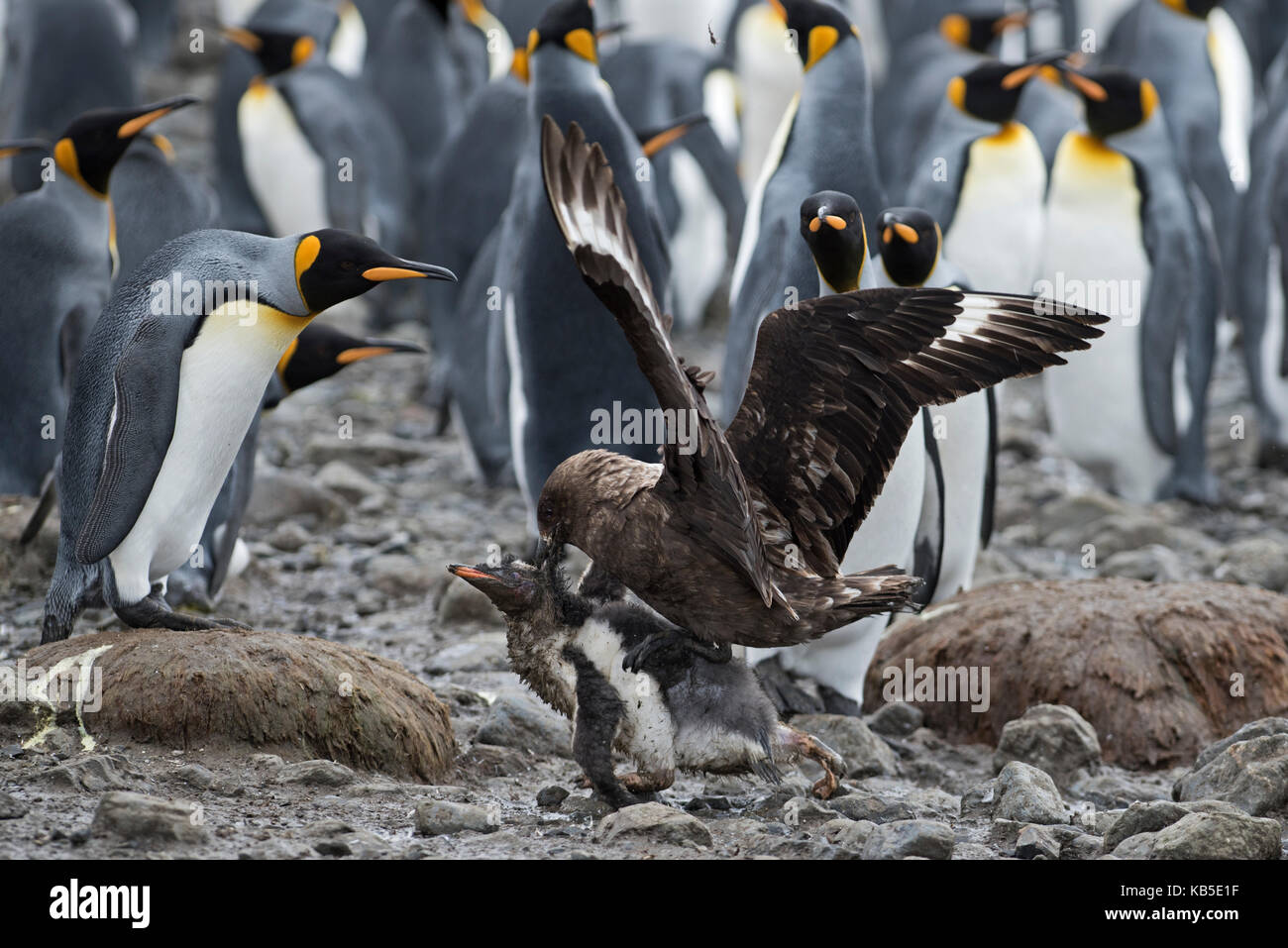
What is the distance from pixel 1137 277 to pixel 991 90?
1159mm

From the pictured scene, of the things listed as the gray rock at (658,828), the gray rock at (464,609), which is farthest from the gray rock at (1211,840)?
the gray rock at (464,609)

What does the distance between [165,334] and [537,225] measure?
2.18 metres

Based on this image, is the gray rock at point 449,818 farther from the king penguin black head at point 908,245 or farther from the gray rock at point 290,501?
the gray rock at point 290,501

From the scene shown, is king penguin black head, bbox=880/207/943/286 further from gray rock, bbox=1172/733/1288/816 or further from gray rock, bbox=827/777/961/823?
gray rock, bbox=1172/733/1288/816

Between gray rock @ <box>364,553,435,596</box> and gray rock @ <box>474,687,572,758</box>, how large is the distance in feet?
5.34

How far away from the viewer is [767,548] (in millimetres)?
3727

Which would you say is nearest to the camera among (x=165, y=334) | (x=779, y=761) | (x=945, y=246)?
(x=779, y=761)

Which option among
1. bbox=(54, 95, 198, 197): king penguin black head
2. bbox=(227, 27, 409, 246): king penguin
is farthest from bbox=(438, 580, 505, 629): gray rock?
bbox=(227, 27, 409, 246): king penguin

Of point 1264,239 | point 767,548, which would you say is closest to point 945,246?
point 1264,239

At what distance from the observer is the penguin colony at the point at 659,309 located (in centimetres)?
358

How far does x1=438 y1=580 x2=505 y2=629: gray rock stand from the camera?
5.46m
